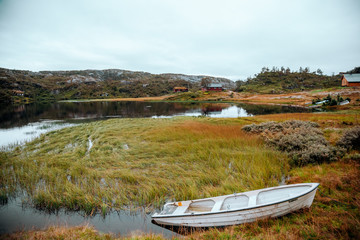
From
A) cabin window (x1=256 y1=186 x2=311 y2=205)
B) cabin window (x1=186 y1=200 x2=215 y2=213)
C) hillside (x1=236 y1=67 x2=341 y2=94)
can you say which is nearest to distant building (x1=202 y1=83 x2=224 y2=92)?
hillside (x1=236 y1=67 x2=341 y2=94)

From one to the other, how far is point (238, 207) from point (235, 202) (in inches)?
16.5

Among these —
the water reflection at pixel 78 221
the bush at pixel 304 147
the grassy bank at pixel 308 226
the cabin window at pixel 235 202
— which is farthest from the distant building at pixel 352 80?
the water reflection at pixel 78 221

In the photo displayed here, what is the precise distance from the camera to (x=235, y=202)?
24.7 feet

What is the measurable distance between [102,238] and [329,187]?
1098 cm

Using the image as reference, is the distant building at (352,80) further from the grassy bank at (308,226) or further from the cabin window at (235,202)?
the cabin window at (235,202)

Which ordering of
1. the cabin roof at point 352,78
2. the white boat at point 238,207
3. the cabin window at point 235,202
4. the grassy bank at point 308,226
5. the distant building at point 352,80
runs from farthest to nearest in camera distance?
the cabin roof at point 352,78 → the distant building at point 352,80 → the cabin window at point 235,202 → the white boat at point 238,207 → the grassy bank at point 308,226

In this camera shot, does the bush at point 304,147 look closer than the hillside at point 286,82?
Yes

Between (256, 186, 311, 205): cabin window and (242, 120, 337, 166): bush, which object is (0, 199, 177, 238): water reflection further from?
(242, 120, 337, 166): bush

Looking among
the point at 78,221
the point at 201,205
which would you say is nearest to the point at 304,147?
the point at 201,205

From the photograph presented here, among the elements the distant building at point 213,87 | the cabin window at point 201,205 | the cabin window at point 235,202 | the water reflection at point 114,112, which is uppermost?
the distant building at point 213,87

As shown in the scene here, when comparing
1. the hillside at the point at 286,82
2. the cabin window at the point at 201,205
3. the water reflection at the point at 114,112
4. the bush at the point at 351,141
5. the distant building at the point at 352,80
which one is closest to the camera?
the cabin window at the point at 201,205

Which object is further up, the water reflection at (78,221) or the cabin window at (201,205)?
the cabin window at (201,205)

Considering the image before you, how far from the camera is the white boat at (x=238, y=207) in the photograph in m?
6.28

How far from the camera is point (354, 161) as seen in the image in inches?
403
